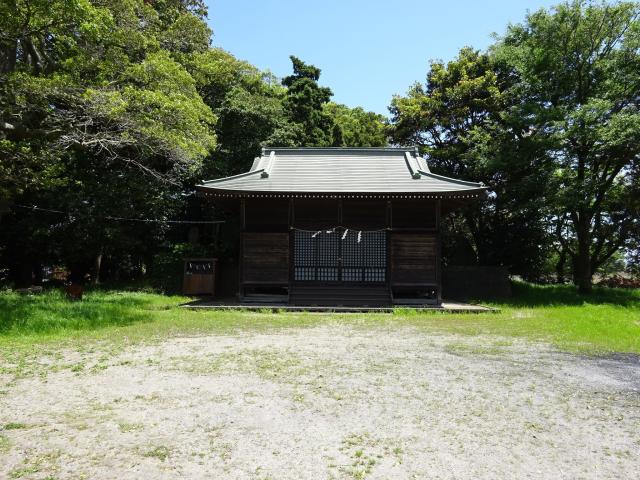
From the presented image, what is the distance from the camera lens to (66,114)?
10672 mm

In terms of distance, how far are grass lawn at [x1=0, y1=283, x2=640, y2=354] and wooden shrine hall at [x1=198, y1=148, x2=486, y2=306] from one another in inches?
72.1

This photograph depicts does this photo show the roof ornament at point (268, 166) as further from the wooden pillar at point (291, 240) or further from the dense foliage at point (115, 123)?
the dense foliage at point (115, 123)

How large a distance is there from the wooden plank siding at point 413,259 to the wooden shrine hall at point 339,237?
32 mm

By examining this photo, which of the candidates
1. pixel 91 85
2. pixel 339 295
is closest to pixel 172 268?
pixel 339 295

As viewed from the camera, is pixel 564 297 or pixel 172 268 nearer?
pixel 564 297

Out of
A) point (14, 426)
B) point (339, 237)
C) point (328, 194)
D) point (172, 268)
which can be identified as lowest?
point (14, 426)

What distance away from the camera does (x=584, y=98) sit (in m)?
16.6

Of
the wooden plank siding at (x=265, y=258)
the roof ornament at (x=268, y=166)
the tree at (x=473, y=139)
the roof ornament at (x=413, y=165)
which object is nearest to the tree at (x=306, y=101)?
the tree at (x=473, y=139)

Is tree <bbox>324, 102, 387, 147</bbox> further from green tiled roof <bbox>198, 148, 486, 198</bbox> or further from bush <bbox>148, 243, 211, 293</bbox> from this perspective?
bush <bbox>148, 243, 211, 293</bbox>

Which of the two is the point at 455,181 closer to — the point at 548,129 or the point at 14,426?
the point at 548,129

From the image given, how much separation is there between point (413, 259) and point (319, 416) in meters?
11.1

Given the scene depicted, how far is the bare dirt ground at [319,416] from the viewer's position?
129 inches

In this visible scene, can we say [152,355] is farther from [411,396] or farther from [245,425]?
[411,396]

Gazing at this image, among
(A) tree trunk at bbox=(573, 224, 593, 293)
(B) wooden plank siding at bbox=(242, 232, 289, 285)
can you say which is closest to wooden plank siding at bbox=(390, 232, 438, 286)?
(B) wooden plank siding at bbox=(242, 232, 289, 285)
